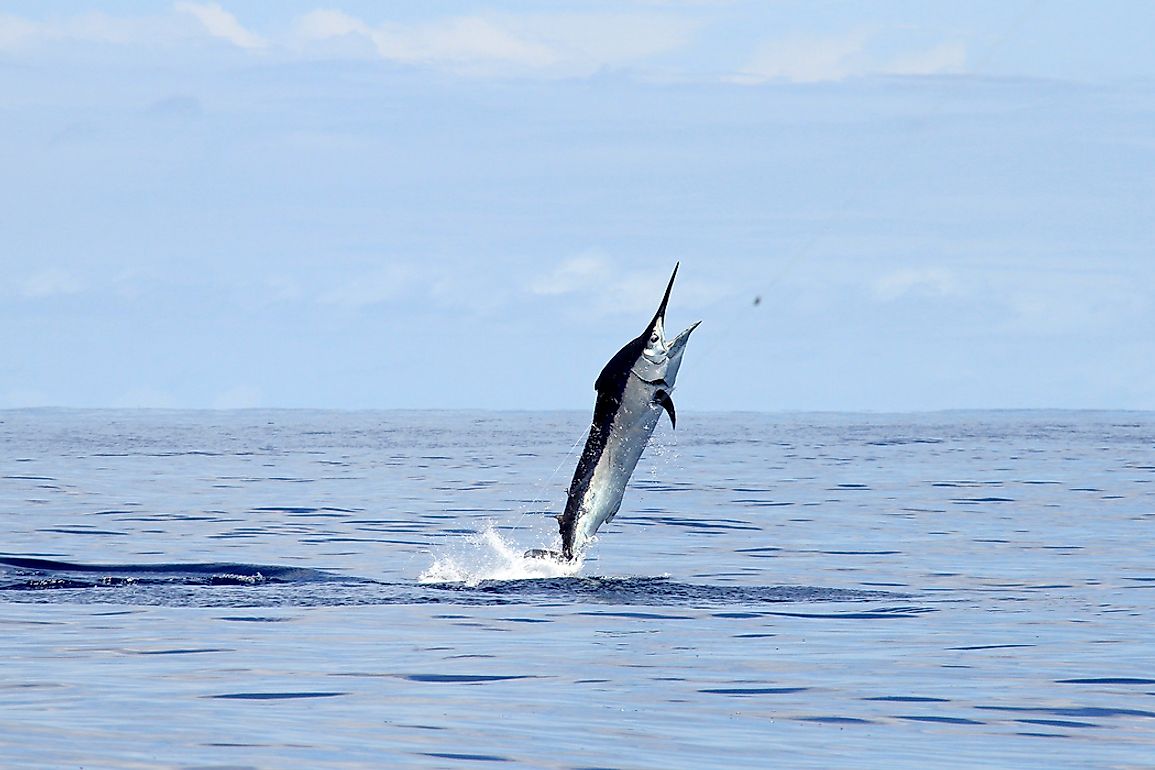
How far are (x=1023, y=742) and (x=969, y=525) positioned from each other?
23.7 m

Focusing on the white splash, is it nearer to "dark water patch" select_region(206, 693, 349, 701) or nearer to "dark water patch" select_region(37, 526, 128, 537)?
"dark water patch" select_region(37, 526, 128, 537)

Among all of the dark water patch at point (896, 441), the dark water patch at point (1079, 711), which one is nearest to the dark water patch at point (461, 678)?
the dark water patch at point (1079, 711)

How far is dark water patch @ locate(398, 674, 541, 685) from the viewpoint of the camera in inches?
615

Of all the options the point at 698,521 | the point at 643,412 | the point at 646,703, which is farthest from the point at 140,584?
the point at 698,521

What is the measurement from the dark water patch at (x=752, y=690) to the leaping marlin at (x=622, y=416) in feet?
9.30

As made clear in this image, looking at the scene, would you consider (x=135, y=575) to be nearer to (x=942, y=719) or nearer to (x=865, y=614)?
(x=865, y=614)

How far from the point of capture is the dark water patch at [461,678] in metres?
15.6

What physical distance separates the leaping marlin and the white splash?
2618 millimetres

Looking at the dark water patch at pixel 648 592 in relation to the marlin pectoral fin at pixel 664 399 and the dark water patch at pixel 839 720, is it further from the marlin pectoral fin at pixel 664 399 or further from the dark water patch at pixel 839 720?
the dark water patch at pixel 839 720

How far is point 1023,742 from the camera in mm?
13188

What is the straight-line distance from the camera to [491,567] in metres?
25.9

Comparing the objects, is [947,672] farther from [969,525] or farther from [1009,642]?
[969,525]

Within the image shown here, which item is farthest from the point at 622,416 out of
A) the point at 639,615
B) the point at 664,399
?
the point at 639,615

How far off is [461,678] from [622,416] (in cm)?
372
